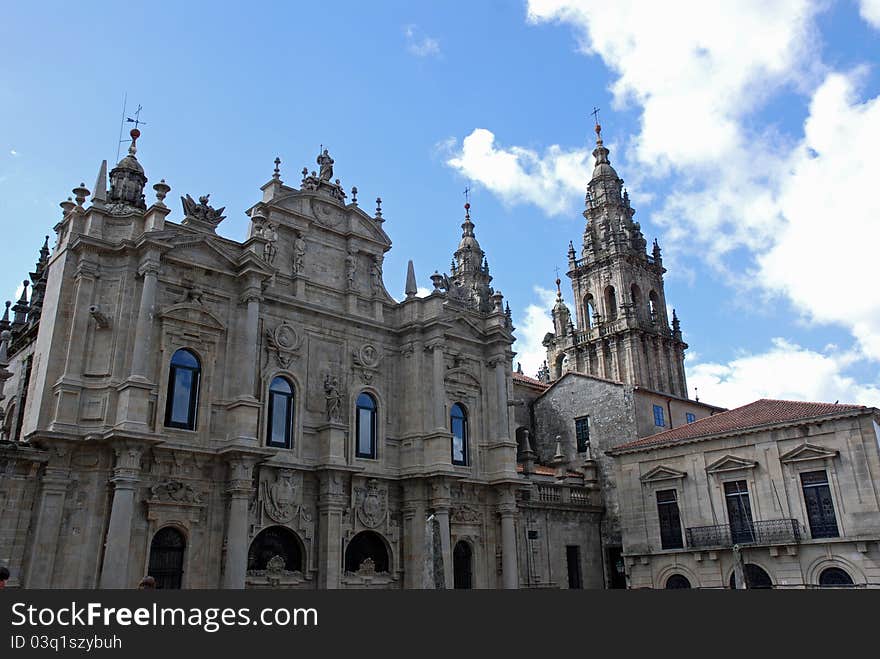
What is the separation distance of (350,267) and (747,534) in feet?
57.2

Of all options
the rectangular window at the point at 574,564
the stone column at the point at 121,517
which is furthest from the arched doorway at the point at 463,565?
the stone column at the point at 121,517

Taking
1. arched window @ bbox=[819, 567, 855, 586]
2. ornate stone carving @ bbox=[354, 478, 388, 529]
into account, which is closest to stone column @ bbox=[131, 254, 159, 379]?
ornate stone carving @ bbox=[354, 478, 388, 529]

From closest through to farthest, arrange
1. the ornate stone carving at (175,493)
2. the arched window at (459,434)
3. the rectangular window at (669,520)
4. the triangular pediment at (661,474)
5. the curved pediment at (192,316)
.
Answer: the ornate stone carving at (175,493)
the curved pediment at (192,316)
the arched window at (459,434)
the rectangular window at (669,520)
the triangular pediment at (661,474)

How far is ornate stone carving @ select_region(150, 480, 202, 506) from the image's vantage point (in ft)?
60.2

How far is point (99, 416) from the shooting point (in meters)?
18.1

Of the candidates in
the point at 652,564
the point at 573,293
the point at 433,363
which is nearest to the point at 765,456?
the point at 652,564

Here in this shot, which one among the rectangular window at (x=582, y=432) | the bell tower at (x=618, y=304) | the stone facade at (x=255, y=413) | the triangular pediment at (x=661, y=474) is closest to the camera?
the stone facade at (x=255, y=413)

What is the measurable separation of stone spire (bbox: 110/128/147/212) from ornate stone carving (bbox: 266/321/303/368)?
18.3ft

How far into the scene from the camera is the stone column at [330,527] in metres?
20.9

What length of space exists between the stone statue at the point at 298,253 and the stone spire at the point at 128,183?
4.80 m

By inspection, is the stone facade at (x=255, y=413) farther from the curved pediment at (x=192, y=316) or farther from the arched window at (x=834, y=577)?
the arched window at (x=834, y=577)

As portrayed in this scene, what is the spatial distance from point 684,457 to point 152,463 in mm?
19975

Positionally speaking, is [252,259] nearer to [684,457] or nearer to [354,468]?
[354,468]

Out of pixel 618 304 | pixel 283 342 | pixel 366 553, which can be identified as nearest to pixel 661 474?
pixel 366 553
